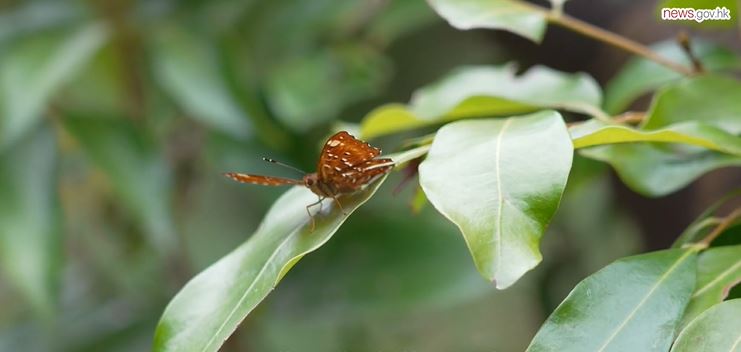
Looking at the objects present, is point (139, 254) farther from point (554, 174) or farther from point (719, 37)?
point (554, 174)

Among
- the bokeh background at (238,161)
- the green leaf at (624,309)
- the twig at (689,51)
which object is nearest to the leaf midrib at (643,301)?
the green leaf at (624,309)

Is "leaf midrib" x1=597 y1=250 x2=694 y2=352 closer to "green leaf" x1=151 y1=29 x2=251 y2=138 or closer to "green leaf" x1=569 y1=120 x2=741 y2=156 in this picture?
"green leaf" x1=569 y1=120 x2=741 y2=156

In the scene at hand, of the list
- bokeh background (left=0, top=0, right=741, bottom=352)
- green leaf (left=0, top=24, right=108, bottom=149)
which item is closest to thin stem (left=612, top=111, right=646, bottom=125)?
bokeh background (left=0, top=0, right=741, bottom=352)

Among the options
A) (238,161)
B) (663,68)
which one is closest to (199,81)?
(238,161)

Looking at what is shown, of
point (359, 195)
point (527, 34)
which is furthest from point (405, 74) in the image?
point (359, 195)

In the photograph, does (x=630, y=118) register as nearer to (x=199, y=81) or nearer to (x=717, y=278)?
(x=717, y=278)
